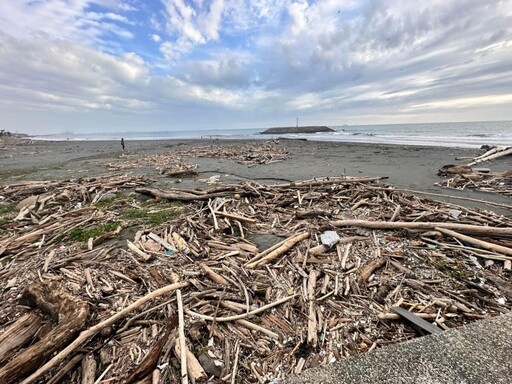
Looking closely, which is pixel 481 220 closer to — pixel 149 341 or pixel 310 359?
pixel 310 359

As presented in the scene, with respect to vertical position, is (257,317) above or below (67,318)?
below

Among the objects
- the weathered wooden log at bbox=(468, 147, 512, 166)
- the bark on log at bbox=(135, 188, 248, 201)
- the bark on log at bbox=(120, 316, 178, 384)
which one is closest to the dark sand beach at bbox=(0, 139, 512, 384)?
the bark on log at bbox=(120, 316, 178, 384)

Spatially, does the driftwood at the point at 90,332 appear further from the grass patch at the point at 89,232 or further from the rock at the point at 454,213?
the rock at the point at 454,213

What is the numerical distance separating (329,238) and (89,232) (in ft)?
15.1

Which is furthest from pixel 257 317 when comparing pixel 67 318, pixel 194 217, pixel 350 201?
pixel 350 201

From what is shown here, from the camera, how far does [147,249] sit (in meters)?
4.25

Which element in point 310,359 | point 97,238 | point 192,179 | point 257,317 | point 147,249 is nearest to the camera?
point 310,359

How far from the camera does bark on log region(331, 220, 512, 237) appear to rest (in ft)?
13.4

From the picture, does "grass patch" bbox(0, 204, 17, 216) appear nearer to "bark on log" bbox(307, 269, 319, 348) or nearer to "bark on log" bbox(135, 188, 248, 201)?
"bark on log" bbox(135, 188, 248, 201)

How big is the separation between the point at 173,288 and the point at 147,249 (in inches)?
54.7

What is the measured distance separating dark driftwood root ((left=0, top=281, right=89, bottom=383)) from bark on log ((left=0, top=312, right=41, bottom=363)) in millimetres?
137

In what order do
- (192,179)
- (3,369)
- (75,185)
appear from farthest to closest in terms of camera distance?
1. (192,179)
2. (75,185)
3. (3,369)

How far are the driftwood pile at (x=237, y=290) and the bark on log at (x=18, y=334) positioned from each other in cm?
1

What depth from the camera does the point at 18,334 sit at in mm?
2502
